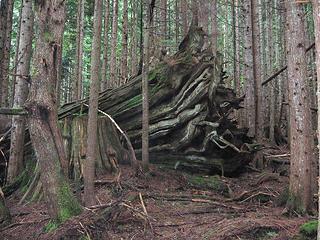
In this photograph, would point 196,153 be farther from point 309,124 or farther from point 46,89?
point 46,89

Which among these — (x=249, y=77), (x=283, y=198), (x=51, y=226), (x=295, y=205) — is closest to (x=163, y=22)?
(x=249, y=77)

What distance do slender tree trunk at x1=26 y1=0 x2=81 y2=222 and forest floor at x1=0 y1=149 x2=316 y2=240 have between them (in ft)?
1.18

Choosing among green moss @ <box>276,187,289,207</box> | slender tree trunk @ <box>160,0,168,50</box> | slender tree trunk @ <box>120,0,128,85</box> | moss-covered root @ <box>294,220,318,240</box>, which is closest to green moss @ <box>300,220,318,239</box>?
moss-covered root @ <box>294,220,318,240</box>

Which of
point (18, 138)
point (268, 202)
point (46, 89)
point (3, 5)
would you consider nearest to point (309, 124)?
point (268, 202)

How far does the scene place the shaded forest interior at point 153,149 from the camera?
19.7 feet

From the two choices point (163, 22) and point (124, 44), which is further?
point (124, 44)

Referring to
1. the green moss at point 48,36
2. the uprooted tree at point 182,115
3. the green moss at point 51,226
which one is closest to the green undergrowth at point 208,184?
the uprooted tree at point 182,115

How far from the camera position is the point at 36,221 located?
6516 millimetres

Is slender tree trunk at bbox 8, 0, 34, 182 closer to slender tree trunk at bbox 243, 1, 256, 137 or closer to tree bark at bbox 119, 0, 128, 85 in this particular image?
slender tree trunk at bbox 243, 1, 256, 137

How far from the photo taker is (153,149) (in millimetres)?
9656

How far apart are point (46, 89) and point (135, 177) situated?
10.1ft

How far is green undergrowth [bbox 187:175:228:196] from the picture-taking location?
860 centimetres

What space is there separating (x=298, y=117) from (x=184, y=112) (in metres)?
3.45

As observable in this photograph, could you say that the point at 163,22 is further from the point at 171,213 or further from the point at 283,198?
the point at 171,213
